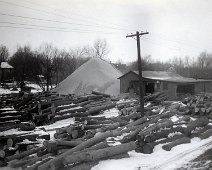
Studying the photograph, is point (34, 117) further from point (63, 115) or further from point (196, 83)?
point (196, 83)

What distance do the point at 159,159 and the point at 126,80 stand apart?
25.0 metres

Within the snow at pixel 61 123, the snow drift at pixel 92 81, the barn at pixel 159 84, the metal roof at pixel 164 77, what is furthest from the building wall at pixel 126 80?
the snow at pixel 61 123

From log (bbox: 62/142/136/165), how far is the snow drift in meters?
24.0

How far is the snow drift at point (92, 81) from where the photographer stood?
1341 inches

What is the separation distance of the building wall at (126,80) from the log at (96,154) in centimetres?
2427

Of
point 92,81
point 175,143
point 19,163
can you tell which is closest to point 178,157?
point 175,143

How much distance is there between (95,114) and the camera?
58.9 feet

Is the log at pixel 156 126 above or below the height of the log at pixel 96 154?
above

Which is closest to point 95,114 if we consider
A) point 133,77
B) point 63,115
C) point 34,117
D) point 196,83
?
point 63,115

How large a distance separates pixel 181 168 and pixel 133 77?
1008 inches

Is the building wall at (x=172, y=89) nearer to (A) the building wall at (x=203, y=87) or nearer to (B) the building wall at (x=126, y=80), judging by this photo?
(B) the building wall at (x=126, y=80)

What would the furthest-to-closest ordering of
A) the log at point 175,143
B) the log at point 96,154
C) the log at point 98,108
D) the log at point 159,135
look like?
the log at point 98,108 → the log at point 159,135 → the log at point 175,143 → the log at point 96,154

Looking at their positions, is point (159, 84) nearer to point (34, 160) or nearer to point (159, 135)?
point (159, 135)

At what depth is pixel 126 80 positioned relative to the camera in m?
33.9
